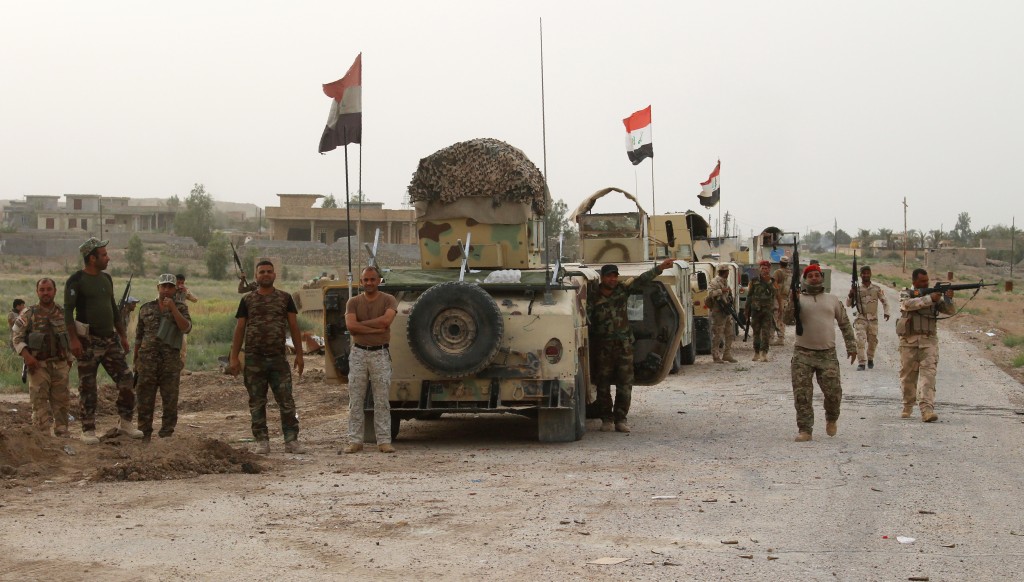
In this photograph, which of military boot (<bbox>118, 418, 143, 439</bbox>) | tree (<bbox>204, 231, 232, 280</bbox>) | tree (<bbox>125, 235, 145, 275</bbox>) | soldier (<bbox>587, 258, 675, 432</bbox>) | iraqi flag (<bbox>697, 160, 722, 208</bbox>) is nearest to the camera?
military boot (<bbox>118, 418, 143, 439</bbox>)

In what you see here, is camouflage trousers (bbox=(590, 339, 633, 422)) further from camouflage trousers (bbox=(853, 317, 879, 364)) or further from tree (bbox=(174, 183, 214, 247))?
tree (bbox=(174, 183, 214, 247))

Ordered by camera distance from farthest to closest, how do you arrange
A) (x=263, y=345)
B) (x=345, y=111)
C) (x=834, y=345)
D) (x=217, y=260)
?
(x=217, y=260) < (x=345, y=111) < (x=834, y=345) < (x=263, y=345)

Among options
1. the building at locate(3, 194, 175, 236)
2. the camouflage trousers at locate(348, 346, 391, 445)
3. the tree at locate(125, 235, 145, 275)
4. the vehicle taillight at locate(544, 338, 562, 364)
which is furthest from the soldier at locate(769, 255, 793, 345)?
the building at locate(3, 194, 175, 236)

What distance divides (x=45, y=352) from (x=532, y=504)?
18.1 feet

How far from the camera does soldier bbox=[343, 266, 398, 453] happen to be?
1098 cm

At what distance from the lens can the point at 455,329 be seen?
11.3 m

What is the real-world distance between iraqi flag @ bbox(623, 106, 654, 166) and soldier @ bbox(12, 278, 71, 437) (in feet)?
49.8

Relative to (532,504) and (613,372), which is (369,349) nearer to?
(613,372)

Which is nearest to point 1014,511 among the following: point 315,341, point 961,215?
point 315,341

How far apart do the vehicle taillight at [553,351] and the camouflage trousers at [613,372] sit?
4.25 feet

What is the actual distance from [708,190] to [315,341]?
51.8 feet

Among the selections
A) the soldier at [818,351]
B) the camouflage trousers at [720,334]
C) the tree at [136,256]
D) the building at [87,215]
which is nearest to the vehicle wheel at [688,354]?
the camouflage trousers at [720,334]

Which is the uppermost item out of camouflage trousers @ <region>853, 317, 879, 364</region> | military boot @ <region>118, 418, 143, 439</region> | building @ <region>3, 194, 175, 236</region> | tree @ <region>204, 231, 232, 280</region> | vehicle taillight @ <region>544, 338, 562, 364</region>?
building @ <region>3, 194, 175, 236</region>

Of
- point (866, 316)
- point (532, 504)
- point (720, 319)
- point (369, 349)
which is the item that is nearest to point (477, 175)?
point (369, 349)
